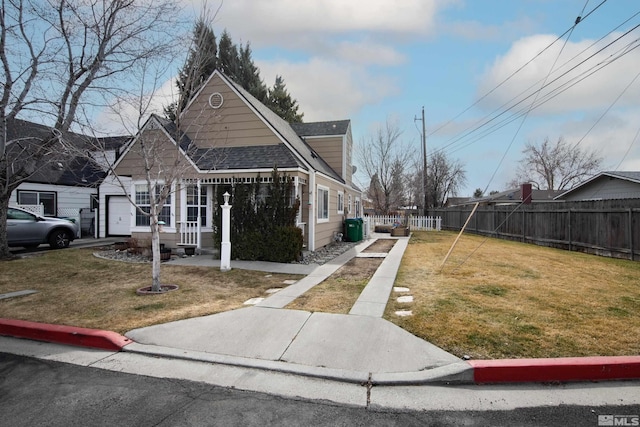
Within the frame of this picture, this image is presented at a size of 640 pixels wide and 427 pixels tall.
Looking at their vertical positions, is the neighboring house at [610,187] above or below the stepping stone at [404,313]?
above

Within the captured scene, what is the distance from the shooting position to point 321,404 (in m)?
3.22

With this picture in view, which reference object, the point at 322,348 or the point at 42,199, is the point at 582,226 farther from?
the point at 42,199

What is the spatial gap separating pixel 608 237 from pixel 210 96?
48.6 ft

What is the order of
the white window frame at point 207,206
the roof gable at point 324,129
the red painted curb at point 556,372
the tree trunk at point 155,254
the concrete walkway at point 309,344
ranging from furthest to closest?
the roof gable at point 324,129
the white window frame at point 207,206
the tree trunk at point 155,254
the concrete walkway at point 309,344
the red painted curb at point 556,372

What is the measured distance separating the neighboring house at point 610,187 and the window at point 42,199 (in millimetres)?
27258

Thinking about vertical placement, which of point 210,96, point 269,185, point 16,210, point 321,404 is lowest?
point 321,404

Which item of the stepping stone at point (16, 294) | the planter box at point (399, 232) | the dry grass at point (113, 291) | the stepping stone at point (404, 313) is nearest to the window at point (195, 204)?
the dry grass at point (113, 291)

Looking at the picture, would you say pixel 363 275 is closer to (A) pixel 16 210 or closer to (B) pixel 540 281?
(B) pixel 540 281

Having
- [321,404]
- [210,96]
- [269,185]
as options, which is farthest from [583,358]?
[210,96]

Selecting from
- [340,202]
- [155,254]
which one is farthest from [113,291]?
[340,202]

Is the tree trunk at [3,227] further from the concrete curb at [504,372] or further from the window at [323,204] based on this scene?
the concrete curb at [504,372]

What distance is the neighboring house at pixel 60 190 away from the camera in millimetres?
16031

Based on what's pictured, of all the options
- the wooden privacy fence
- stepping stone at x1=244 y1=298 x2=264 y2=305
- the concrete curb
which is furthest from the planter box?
the concrete curb

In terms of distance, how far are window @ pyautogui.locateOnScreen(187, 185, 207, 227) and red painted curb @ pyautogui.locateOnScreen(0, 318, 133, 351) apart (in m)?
7.47
